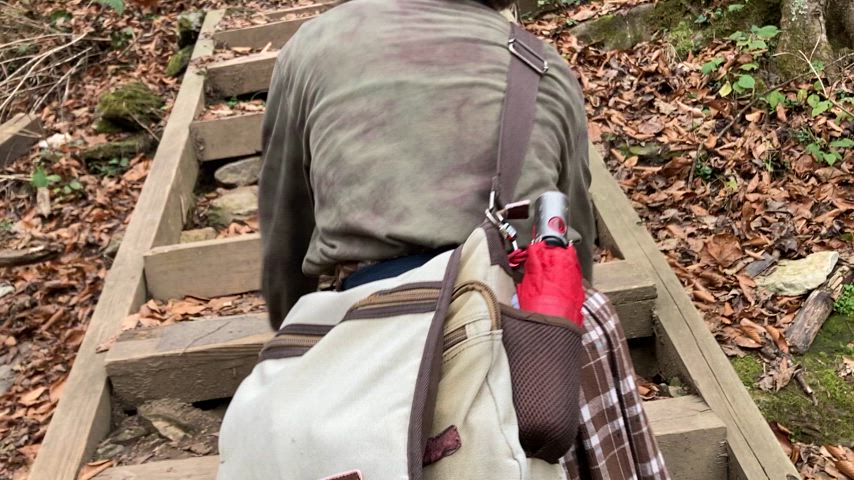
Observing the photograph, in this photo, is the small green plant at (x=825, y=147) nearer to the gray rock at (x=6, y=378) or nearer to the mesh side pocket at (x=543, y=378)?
the mesh side pocket at (x=543, y=378)

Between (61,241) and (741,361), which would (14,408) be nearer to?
(61,241)

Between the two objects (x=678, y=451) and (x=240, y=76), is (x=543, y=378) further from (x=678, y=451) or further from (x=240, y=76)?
(x=240, y=76)

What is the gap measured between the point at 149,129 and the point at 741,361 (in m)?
3.62

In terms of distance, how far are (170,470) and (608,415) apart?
1392mm

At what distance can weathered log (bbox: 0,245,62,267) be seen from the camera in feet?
10.2

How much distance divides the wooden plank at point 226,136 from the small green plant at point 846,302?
2947mm

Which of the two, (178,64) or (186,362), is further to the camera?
(178,64)

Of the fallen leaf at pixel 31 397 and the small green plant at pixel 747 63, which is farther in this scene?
the small green plant at pixel 747 63

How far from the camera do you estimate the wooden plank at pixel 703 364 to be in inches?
80.7

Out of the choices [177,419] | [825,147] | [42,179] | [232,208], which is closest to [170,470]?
[177,419]

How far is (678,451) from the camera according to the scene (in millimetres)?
2135

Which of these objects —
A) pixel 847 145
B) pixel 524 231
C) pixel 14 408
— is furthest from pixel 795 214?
pixel 14 408

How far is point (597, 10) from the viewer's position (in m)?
5.27

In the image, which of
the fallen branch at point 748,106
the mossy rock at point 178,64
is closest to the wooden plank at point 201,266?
the fallen branch at point 748,106
